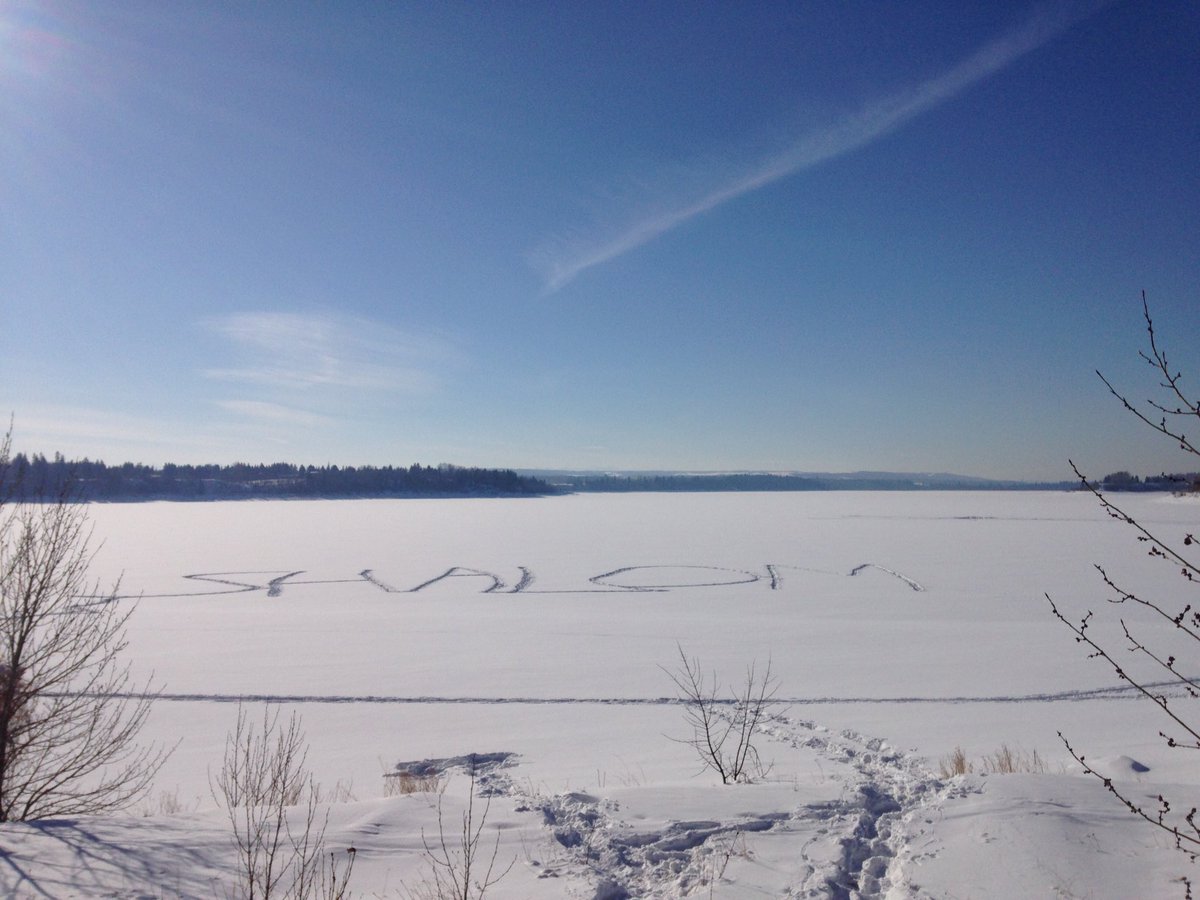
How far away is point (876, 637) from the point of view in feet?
52.9

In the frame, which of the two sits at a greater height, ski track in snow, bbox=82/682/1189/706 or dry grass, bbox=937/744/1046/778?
dry grass, bbox=937/744/1046/778

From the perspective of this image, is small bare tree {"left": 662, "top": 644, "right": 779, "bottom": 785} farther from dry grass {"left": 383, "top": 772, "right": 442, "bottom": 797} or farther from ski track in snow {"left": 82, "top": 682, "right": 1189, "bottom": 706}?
dry grass {"left": 383, "top": 772, "right": 442, "bottom": 797}

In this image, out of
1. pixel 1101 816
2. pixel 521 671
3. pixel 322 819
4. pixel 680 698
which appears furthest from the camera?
pixel 521 671

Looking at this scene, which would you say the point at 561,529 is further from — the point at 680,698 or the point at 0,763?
the point at 0,763

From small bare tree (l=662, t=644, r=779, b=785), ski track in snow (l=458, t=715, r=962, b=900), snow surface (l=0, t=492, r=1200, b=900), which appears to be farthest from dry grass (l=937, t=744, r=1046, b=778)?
small bare tree (l=662, t=644, r=779, b=785)

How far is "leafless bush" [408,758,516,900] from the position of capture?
4.12 meters

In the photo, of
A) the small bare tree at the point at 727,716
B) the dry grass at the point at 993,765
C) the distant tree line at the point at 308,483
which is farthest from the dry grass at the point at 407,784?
the distant tree line at the point at 308,483

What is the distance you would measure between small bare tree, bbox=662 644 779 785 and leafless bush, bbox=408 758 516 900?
3131mm

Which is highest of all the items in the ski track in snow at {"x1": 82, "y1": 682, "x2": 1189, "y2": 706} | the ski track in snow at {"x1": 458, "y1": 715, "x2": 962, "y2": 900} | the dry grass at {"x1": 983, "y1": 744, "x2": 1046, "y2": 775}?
the ski track in snow at {"x1": 458, "y1": 715, "x2": 962, "y2": 900}

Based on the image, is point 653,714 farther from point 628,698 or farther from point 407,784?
point 407,784

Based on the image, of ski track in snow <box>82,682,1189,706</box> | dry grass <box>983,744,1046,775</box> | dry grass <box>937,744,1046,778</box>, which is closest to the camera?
dry grass <box>937,744,1046,778</box>

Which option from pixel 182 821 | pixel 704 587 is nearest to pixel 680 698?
pixel 182 821

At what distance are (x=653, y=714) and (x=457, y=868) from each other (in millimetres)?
6983

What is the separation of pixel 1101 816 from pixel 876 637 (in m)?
12.0
